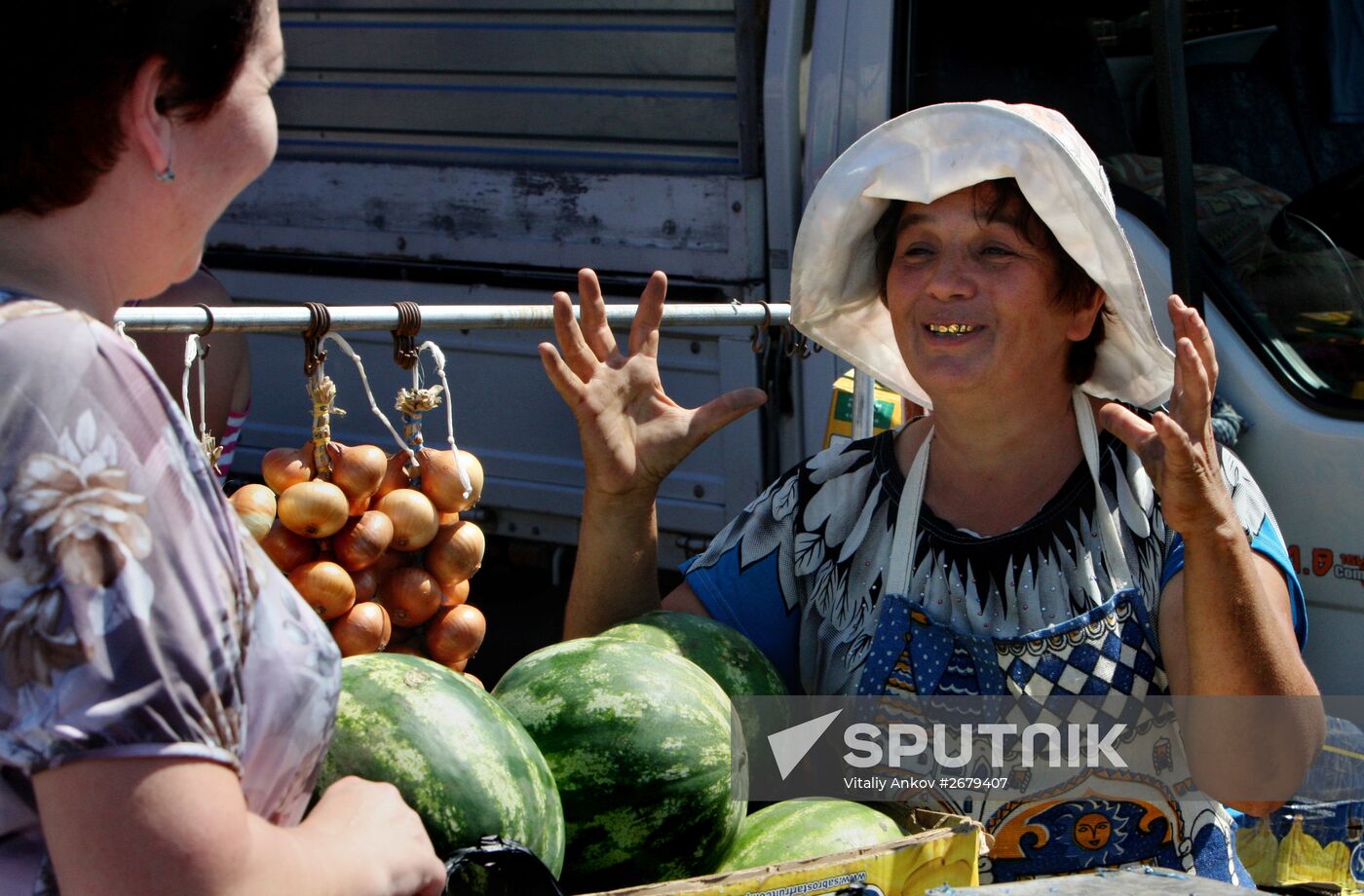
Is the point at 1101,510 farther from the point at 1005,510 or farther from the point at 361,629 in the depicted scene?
the point at 361,629

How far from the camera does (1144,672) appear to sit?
88.9 inches

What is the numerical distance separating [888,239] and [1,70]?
1854 millimetres

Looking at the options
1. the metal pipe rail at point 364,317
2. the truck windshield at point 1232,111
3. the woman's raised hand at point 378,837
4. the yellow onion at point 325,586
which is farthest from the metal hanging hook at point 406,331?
the truck windshield at point 1232,111

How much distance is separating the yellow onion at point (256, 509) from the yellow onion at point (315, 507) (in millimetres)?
57

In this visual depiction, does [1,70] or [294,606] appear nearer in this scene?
[1,70]

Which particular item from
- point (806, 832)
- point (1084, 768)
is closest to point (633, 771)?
point (806, 832)

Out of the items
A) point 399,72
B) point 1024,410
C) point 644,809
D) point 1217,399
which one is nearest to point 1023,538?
point 1024,410

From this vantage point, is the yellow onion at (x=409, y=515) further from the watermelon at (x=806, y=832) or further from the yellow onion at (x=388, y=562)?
the watermelon at (x=806, y=832)

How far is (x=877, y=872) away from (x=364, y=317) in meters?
1.39

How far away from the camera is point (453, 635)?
10.2 feet

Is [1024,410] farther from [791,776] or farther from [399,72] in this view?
[399,72]

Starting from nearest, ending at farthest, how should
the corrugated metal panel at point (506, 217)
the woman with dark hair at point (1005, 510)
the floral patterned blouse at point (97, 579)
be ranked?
1. the floral patterned blouse at point (97, 579)
2. the woman with dark hair at point (1005, 510)
3. the corrugated metal panel at point (506, 217)

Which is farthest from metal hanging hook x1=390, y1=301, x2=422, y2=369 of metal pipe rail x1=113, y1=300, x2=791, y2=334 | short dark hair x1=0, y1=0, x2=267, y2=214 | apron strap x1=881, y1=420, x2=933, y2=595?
short dark hair x1=0, y1=0, x2=267, y2=214

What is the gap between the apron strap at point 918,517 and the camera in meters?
2.31
